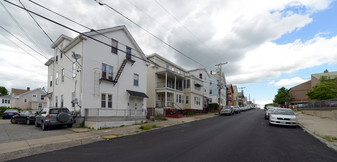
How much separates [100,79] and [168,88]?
11742mm

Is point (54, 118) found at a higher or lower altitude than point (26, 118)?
higher

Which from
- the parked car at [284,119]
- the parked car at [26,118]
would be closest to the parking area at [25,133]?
the parked car at [26,118]

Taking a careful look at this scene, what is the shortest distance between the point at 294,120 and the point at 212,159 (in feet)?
36.8

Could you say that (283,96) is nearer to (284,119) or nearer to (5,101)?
(284,119)

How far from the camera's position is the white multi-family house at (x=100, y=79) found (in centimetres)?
1605

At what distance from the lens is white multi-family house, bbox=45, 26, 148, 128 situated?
16.1m

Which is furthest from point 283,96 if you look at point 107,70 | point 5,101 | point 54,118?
point 5,101

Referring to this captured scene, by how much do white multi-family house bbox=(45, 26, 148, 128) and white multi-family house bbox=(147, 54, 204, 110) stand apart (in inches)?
191

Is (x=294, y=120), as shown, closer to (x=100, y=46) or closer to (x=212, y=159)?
(x=212, y=159)

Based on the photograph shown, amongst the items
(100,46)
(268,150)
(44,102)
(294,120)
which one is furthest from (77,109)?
(44,102)

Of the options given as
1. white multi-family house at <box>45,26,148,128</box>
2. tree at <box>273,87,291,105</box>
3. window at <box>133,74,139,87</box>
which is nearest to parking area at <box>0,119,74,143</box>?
white multi-family house at <box>45,26,148,128</box>

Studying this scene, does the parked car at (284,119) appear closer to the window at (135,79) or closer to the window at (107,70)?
the window at (135,79)

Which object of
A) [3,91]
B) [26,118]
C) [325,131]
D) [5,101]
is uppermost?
[3,91]

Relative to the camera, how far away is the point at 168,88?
88.1 feet
